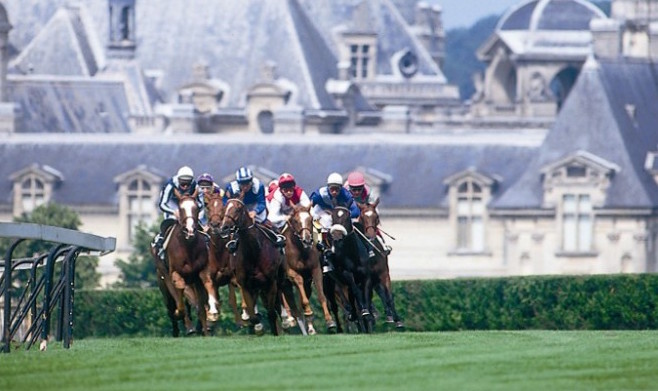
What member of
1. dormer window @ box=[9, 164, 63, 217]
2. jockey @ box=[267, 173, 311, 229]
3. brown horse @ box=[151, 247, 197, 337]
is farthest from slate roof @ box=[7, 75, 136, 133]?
jockey @ box=[267, 173, 311, 229]

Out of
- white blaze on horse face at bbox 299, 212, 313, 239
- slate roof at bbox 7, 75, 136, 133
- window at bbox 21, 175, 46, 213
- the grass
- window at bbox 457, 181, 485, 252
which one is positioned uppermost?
slate roof at bbox 7, 75, 136, 133

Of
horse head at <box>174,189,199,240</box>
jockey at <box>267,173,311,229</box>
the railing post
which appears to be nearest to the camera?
the railing post

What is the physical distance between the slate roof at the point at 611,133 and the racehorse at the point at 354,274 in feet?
214

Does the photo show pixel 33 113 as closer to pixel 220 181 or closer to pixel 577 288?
pixel 220 181

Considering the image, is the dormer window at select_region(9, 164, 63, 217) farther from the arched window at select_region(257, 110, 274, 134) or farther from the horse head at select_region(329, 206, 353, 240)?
the horse head at select_region(329, 206, 353, 240)

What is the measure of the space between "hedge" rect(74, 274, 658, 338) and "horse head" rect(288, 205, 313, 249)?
38.8 ft

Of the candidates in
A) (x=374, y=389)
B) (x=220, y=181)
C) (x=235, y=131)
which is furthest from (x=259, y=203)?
(x=235, y=131)

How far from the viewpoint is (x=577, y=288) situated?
201ft

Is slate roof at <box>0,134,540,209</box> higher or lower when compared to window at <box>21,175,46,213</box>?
higher

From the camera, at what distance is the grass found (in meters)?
38.9

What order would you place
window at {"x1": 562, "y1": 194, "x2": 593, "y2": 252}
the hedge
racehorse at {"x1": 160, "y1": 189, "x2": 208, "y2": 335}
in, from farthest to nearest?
window at {"x1": 562, "y1": 194, "x2": 593, "y2": 252} → the hedge → racehorse at {"x1": 160, "y1": 189, "x2": 208, "y2": 335}

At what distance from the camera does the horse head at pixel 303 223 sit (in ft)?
159

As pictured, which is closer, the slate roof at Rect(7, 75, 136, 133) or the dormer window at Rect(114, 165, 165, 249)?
the dormer window at Rect(114, 165, 165, 249)

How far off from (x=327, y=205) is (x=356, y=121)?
96773mm
